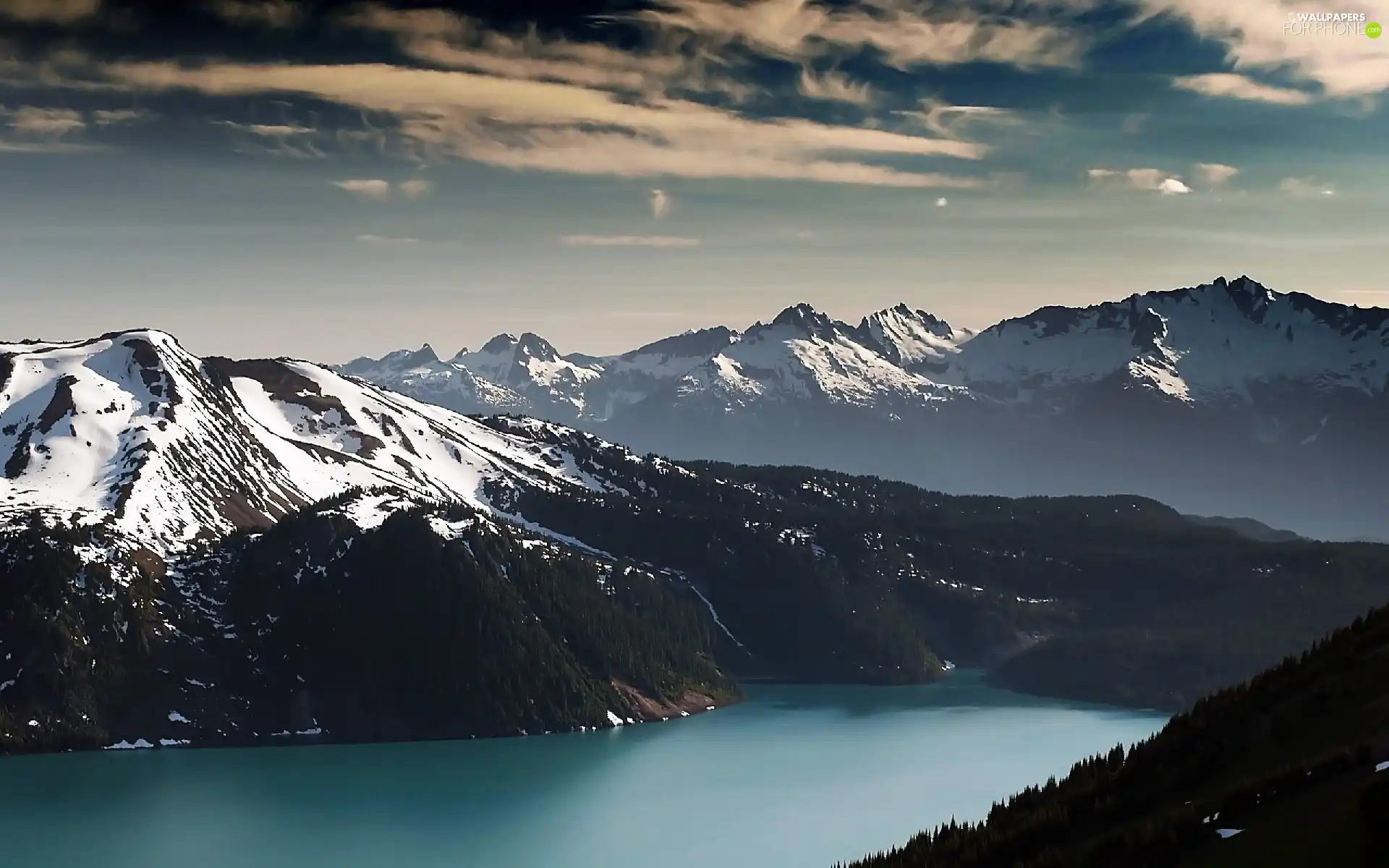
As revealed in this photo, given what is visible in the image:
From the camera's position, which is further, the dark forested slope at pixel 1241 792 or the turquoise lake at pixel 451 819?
the turquoise lake at pixel 451 819

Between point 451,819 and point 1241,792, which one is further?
point 451,819

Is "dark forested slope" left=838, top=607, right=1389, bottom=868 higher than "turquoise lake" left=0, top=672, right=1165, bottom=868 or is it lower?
higher

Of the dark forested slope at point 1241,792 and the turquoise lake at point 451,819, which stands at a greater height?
the dark forested slope at point 1241,792

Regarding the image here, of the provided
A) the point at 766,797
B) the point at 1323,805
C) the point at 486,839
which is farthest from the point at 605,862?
the point at 1323,805

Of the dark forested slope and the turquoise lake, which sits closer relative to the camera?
the dark forested slope

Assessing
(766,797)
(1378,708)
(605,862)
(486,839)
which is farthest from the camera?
(766,797)

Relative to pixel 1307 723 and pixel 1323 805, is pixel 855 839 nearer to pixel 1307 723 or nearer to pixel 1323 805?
pixel 1307 723

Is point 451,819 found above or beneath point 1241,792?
beneath

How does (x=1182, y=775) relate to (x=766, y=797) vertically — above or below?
above
